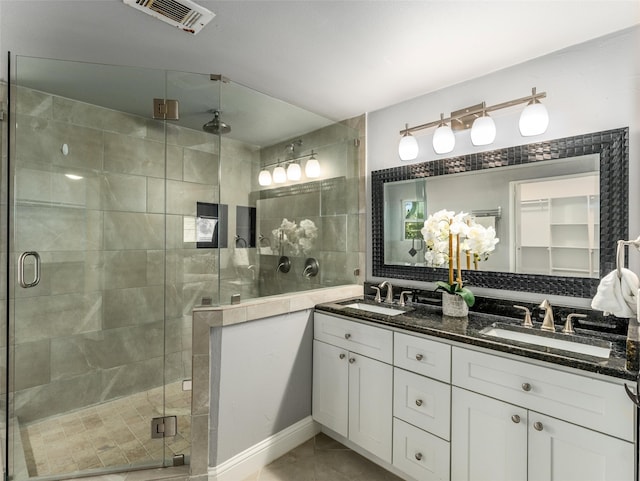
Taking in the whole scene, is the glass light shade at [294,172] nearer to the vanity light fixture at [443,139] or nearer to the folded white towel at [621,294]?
the vanity light fixture at [443,139]

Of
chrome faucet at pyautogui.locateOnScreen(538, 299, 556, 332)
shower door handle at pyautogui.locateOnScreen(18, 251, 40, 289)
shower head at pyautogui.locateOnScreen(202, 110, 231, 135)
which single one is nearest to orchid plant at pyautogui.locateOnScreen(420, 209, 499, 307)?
chrome faucet at pyautogui.locateOnScreen(538, 299, 556, 332)

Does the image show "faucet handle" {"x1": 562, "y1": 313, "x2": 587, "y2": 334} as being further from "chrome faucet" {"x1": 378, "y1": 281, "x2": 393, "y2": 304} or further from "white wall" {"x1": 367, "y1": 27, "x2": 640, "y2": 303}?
"chrome faucet" {"x1": 378, "y1": 281, "x2": 393, "y2": 304}

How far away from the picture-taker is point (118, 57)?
5.99 feet

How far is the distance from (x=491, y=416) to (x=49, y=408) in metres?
2.42

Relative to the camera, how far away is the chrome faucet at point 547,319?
5.34ft

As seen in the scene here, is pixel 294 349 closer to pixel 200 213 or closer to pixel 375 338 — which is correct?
pixel 375 338

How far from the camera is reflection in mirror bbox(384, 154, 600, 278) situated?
1629 mm

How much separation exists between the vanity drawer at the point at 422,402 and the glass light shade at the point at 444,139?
4.47 ft

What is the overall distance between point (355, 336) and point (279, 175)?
1173 mm

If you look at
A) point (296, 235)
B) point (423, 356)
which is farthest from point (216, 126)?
point (423, 356)

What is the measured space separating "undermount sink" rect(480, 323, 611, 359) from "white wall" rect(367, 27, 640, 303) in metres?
0.27

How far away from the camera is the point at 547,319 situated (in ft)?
5.40

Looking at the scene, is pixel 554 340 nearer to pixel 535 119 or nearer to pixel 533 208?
pixel 533 208

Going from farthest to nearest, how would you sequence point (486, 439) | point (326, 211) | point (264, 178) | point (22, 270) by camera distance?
point (326, 211), point (264, 178), point (22, 270), point (486, 439)
